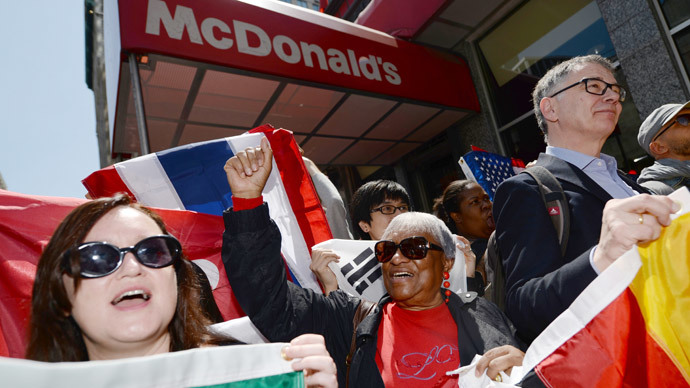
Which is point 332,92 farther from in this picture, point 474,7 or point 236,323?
point 236,323

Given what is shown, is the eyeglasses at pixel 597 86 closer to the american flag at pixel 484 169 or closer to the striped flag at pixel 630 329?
the striped flag at pixel 630 329

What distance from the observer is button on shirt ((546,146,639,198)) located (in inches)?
64.5

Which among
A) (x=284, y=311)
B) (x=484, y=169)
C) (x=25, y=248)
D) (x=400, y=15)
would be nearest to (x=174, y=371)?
(x=284, y=311)

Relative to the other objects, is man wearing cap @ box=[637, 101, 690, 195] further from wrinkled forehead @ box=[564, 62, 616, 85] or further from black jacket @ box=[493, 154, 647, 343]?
black jacket @ box=[493, 154, 647, 343]

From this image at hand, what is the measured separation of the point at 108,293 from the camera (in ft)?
3.74

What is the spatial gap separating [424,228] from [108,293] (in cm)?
152

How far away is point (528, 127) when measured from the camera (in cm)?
670

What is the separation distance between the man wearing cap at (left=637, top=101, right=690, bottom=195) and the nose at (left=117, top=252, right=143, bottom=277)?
274 centimetres

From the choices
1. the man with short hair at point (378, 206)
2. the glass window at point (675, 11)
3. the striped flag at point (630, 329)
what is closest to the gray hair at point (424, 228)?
the man with short hair at point (378, 206)

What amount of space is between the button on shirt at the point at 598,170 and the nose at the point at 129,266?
1600 millimetres

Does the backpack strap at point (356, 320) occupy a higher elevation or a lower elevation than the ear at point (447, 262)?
lower

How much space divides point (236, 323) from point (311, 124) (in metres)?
5.71

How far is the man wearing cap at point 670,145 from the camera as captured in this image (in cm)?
252

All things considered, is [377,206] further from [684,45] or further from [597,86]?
[684,45]
